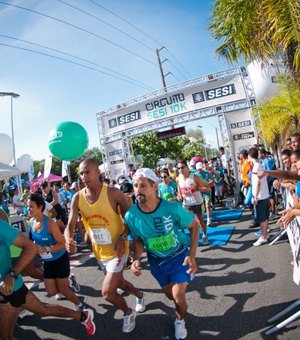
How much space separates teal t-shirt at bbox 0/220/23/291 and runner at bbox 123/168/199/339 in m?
1.09

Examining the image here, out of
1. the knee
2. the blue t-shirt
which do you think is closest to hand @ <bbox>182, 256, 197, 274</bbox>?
the knee

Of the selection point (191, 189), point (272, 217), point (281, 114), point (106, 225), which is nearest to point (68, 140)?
point (191, 189)

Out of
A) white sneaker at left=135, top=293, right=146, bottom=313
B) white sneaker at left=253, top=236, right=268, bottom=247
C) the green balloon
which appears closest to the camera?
white sneaker at left=135, top=293, right=146, bottom=313

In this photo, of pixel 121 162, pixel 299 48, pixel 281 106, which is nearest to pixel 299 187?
pixel 299 48

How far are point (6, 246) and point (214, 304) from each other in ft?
8.52

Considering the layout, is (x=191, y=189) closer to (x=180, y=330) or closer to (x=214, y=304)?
(x=214, y=304)

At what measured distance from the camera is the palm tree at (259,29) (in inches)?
249

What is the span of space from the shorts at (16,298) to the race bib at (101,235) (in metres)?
0.93

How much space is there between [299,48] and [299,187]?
4099 millimetres

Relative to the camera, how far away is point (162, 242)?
10.4ft

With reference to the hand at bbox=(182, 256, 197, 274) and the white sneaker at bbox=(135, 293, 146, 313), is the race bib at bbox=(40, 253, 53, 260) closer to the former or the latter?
the white sneaker at bbox=(135, 293, 146, 313)

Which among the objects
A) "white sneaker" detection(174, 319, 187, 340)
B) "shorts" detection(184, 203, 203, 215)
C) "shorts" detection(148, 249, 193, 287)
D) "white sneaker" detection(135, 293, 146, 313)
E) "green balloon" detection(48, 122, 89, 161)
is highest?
"green balloon" detection(48, 122, 89, 161)

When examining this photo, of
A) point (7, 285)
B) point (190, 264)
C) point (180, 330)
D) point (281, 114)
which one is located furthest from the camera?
point (281, 114)

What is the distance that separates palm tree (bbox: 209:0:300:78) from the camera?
20.7ft
